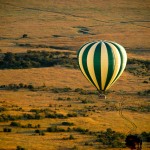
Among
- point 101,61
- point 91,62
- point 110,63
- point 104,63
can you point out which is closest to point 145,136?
point 110,63

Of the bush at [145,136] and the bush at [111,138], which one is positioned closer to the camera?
the bush at [111,138]

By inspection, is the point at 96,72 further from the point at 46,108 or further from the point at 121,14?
the point at 121,14

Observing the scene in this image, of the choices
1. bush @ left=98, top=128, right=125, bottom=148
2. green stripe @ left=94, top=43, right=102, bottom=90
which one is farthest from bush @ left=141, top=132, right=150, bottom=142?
green stripe @ left=94, top=43, right=102, bottom=90

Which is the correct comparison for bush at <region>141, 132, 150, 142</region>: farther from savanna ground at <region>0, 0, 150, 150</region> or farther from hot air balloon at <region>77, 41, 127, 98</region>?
hot air balloon at <region>77, 41, 127, 98</region>

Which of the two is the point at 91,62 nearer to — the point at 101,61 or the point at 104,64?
the point at 101,61

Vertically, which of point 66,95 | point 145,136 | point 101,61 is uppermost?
point 101,61

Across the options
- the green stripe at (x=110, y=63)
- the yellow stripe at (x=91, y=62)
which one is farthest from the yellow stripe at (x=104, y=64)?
the yellow stripe at (x=91, y=62)

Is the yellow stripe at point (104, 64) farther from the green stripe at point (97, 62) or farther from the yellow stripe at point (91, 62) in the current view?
the yellow stripe at point (91, 62)
